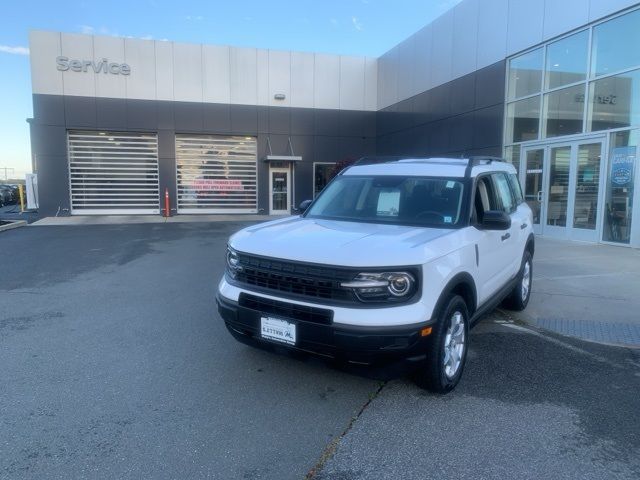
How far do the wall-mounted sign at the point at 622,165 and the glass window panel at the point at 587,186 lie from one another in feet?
1.32

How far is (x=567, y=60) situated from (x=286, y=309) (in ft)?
41.5

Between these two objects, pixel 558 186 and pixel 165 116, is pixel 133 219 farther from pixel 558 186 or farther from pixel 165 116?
pixel 558 186

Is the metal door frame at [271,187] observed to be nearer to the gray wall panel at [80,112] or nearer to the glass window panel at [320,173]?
the glass window panel at [320,173]

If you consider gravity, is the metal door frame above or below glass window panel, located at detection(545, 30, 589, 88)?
below

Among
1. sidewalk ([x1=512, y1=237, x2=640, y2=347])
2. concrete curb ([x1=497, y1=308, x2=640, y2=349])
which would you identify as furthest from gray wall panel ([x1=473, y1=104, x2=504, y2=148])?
concrete curb ([x1=497, y1=308, x2=640, y2=349])

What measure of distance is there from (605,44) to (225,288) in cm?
1205

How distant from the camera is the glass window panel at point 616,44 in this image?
1106cm

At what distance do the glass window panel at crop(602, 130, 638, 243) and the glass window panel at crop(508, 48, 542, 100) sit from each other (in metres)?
3.16

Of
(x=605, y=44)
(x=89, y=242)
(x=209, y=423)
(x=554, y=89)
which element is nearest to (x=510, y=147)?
(x=554, y=89)

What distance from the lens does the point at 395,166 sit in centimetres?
544

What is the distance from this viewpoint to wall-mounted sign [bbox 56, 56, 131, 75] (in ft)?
67.1

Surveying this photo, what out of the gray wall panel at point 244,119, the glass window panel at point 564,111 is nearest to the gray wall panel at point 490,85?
the glass window panel at point 564,111

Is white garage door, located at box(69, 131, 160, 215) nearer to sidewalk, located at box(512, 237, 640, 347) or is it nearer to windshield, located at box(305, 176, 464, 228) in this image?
sidewalk, located at box(512, 237, 640, 347)

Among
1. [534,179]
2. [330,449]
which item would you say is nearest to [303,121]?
[534,179]
